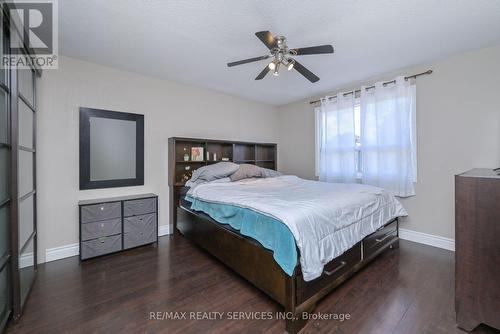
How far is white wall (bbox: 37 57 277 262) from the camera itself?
101 inches

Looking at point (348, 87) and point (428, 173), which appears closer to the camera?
point (428, 173)

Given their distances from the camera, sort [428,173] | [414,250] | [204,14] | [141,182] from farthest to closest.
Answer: [141,182]
[428,173]
[414,250]
[204,14]

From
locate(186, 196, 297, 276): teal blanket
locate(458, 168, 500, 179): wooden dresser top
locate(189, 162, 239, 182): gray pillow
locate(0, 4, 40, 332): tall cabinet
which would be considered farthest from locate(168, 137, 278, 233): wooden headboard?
locate(458, 168, 500, 179): wooden dresser top

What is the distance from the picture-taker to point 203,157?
375 cm

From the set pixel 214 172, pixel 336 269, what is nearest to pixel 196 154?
pixel 214 172

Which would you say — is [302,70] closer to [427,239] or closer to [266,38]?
[266,38]

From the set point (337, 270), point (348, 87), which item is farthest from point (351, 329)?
point (348, 87)

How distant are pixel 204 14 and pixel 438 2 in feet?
6.36

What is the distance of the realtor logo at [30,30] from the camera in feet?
5.23

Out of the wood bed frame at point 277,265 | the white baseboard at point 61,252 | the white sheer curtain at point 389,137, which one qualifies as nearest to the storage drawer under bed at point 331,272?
the wood bed frame at point 277,265

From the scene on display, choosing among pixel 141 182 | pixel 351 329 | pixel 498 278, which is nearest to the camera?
pixel 498 278

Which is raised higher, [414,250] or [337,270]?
[337,270]

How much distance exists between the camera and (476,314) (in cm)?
147

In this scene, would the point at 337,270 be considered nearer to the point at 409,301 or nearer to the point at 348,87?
the point at 409,301
